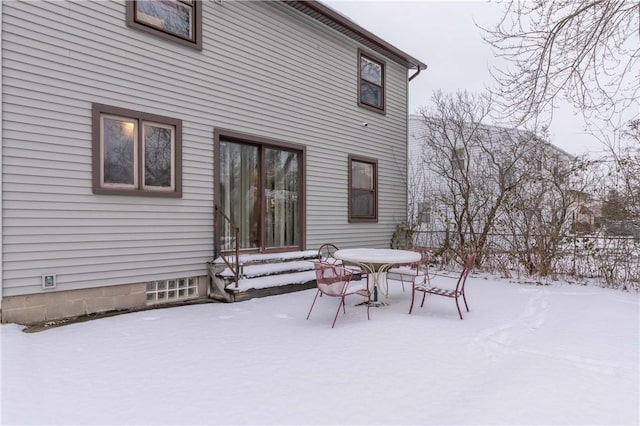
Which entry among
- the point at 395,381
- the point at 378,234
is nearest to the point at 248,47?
the point at 378,234

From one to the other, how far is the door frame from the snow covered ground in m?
2.01

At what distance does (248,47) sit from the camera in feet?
22.2

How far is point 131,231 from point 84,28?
107 inches

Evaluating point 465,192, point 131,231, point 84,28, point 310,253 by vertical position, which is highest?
point 84,28

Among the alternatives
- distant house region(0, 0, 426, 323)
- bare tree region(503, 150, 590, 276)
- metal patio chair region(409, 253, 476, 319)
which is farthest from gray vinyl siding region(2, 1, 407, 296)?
bare tree region(503, 150, 590, 276)

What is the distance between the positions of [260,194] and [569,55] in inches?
217

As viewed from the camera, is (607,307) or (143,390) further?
(607,307)

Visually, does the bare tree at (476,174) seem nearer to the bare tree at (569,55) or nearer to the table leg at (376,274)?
the bare tree at (569,55)

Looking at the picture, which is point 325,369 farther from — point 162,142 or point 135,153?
point 162,142

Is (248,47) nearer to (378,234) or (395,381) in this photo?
(378,234)

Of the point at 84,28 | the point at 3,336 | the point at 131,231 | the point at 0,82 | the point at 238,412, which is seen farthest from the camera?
the point at 131,231

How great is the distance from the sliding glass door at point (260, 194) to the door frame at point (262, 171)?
0.10 feet

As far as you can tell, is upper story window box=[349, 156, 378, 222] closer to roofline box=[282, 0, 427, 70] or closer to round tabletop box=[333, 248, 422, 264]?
roofline box=[282, 0, 427, 70]

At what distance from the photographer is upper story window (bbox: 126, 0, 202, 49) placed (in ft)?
17.6
